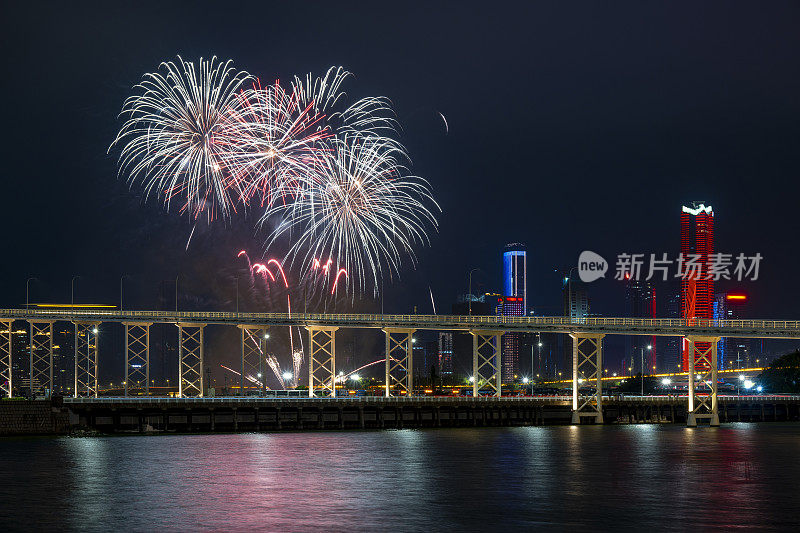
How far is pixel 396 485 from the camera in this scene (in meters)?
53.4

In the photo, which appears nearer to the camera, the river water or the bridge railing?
the river water

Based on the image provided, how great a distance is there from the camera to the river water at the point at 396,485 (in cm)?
4100

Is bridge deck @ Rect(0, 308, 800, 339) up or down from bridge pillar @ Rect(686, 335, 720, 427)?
up

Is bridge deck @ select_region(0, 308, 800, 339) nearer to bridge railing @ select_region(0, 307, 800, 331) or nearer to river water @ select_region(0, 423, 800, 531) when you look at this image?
bridge railing @ select_region(0, 307, 800, 331)

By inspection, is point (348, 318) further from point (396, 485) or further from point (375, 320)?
point (396, 485)

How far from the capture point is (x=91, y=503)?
46562 mm

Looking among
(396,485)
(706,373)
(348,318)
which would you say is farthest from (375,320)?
(396,485)

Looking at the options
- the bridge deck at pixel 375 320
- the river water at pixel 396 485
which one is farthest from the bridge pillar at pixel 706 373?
the river water at pixel 396 485

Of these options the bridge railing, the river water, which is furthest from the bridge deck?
the river water

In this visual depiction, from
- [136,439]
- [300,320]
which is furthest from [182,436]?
[300,320]

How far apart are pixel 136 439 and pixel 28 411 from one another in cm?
1133

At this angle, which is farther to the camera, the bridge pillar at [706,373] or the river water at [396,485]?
the bridge pillar at [706,373]

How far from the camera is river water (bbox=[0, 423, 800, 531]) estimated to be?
41000 mm

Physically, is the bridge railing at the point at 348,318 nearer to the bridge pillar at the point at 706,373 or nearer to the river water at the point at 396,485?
the bridge pillar at the point at 706,373
